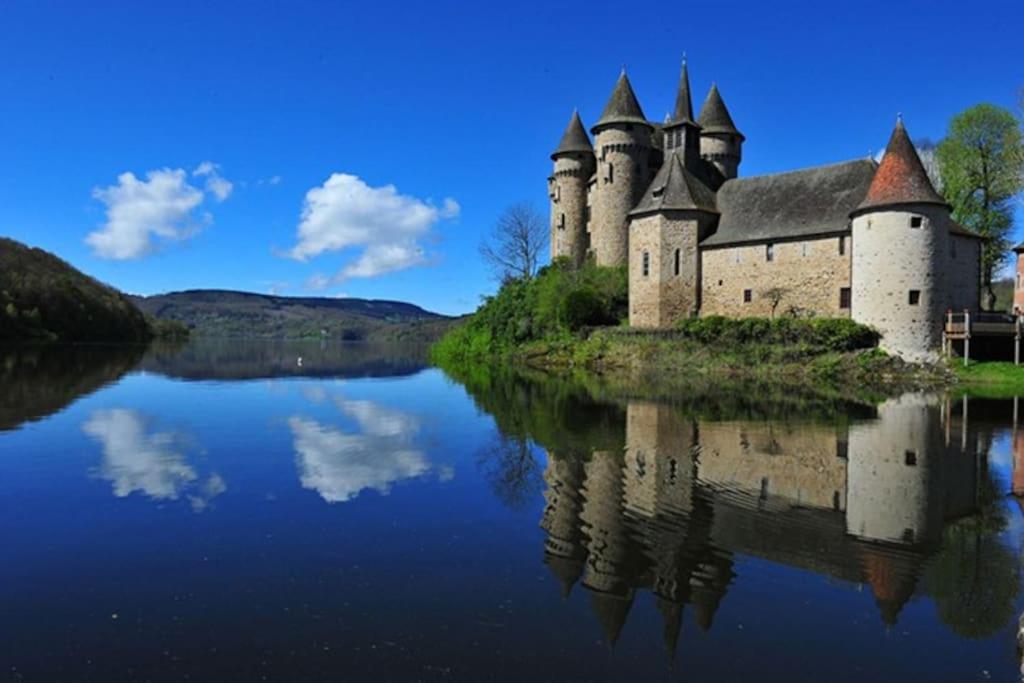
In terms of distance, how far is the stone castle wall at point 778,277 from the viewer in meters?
39.0

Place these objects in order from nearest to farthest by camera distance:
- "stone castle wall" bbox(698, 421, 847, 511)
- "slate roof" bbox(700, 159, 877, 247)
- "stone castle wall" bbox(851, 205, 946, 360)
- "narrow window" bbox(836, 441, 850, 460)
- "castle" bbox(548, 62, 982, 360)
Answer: "stone castle wall" bbox(698, 421, 847, 511)
"narrow window" bbox(836, 441, 850, 460)
"stone castle wall" bbox(851, 205, 946, 360)
"castle" bbox(548, 62, 982, 360)
"slate roof" bbox(700, 159, 877, 247)

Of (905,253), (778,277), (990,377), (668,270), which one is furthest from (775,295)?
(990,377)

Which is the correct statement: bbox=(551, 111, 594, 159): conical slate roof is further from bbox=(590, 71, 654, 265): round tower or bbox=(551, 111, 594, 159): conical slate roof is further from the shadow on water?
the shadow on water

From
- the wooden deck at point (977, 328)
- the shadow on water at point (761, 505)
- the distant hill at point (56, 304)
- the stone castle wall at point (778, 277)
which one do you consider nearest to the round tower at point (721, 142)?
the stone castle wall at point (778, 277)

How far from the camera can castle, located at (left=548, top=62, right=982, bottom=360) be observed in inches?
1346

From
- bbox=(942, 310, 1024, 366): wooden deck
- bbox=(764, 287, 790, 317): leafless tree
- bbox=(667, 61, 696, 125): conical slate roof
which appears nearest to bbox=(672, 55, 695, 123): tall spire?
bbox=(667, 61, 696, 125): conical slate roof

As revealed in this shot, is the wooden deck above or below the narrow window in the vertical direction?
above

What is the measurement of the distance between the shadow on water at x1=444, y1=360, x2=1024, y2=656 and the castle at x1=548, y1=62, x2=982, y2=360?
16023mm

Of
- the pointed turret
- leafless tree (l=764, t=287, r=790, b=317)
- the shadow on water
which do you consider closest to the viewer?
the shadow on water

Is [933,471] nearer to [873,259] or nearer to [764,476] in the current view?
[764,476]

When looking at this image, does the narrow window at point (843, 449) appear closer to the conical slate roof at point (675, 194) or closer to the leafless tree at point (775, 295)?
the leafless tree at point (775, 295)

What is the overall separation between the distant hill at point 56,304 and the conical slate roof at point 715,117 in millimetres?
78205

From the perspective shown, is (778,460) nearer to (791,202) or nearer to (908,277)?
(908,277)

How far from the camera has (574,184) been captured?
54.6 metres
